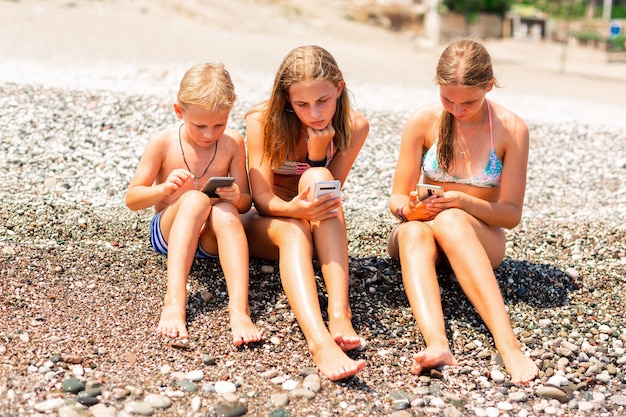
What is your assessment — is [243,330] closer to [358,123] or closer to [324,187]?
[324,187]

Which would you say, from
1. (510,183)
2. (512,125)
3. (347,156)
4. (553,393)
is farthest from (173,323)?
(512,125)

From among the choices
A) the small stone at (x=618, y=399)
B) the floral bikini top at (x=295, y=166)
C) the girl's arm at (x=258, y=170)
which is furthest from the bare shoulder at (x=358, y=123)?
the small stone at (x=618, y=399)

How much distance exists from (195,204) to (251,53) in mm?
16040

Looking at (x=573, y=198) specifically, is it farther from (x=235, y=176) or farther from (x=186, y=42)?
(x=186, y=42)

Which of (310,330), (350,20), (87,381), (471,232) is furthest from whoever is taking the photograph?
(350,20)

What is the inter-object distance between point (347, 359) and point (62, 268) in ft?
6.62

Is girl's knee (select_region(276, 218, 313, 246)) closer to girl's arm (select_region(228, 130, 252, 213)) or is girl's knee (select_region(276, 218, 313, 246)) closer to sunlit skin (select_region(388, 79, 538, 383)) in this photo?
girl's arm (select_region(228, 130, 252, 213))

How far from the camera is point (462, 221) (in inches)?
167

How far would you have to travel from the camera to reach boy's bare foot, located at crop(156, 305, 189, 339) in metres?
3.97

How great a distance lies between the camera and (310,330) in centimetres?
389

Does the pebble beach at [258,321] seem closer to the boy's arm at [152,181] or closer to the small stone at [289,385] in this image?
the small stone at [289,385]

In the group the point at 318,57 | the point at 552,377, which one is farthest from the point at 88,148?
the point at 552,377

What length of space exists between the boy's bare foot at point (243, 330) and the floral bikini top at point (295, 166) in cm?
105

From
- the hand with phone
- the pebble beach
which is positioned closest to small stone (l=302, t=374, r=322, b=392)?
the pebble beach
